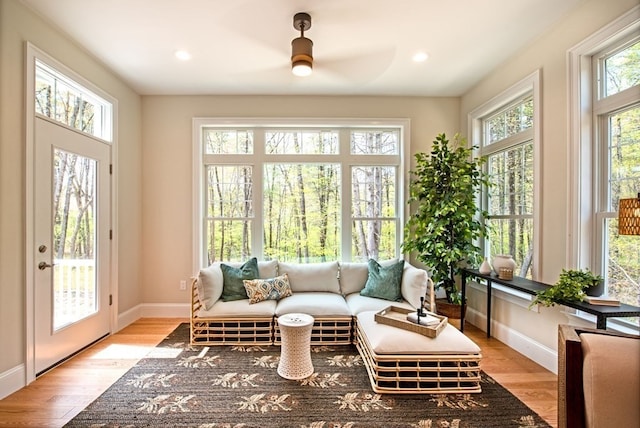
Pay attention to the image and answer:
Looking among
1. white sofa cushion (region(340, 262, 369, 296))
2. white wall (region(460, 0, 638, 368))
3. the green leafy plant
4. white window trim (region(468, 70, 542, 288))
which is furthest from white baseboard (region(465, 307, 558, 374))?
white sofa cushion (region(340, 262, 369, 296))

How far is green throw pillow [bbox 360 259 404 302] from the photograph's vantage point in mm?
3242

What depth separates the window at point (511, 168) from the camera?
2.91m

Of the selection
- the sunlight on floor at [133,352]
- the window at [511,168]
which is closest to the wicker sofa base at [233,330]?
the sunlight on floor at [133,352]

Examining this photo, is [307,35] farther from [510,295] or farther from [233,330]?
[510,295]

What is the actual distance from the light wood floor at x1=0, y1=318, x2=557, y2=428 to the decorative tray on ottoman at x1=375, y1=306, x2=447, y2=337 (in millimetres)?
660

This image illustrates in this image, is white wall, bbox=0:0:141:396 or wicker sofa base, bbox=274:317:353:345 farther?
wicker sofa base, bbox=274:317:353:345

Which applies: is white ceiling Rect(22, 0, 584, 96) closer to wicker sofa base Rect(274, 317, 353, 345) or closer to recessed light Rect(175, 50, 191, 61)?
recessed light Rect(175, 50, 191, 61)

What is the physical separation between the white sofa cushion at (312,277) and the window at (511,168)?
173cm

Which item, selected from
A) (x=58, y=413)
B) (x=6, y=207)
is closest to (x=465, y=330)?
(x=58, y=413)

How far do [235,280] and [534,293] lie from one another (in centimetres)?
270

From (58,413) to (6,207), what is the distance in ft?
4.69

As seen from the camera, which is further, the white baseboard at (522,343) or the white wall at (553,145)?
the white baseboard at (522,343)

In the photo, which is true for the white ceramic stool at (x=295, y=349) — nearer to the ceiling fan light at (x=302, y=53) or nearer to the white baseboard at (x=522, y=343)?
the white baseboard at (x=522, y=343)

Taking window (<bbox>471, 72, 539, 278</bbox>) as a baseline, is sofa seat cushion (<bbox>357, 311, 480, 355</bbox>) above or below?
below
